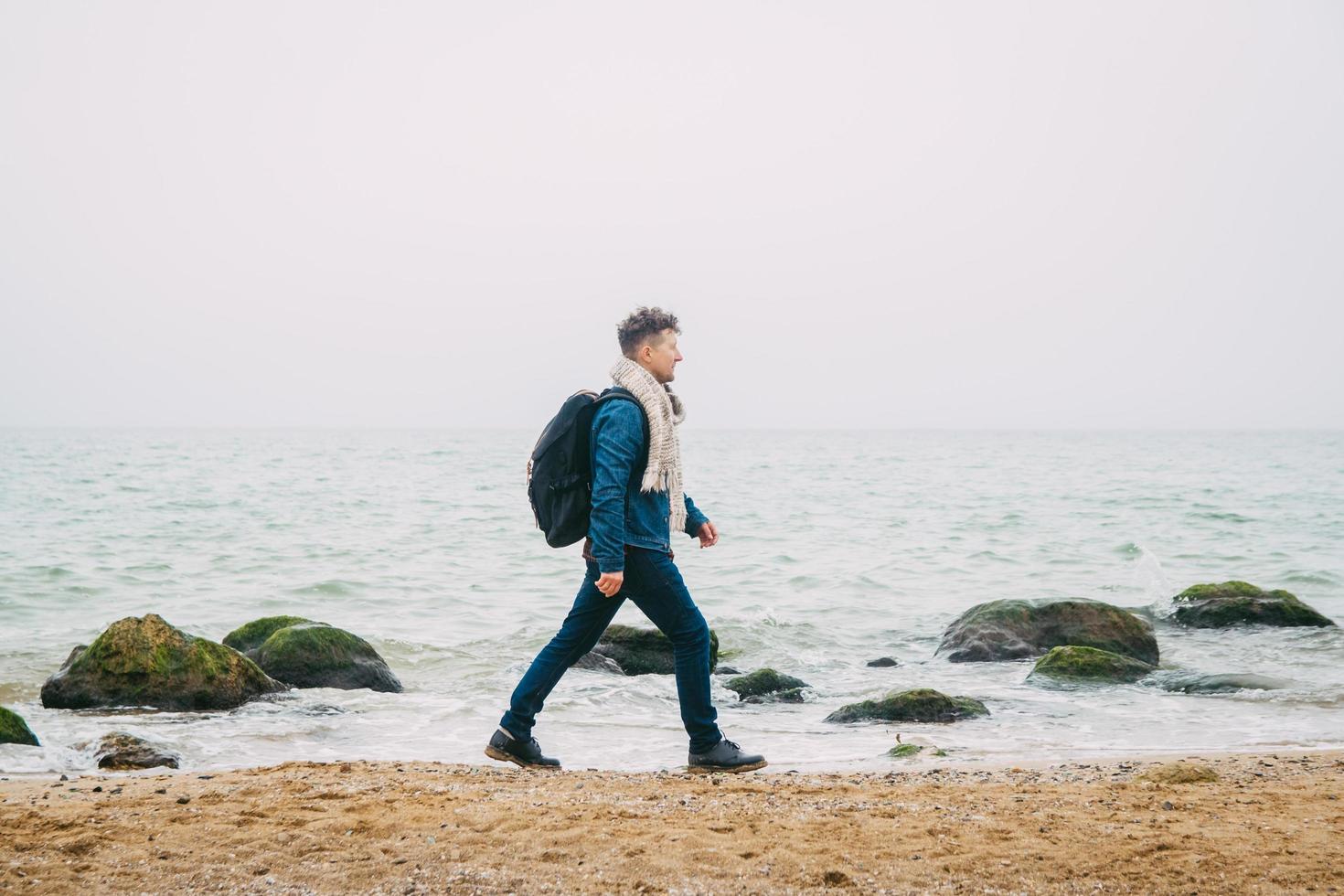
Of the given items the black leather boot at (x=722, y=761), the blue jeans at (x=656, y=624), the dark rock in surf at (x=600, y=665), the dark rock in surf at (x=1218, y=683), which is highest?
the blue jeans at (x=656, y=624)

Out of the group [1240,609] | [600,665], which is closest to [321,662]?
[600,665]

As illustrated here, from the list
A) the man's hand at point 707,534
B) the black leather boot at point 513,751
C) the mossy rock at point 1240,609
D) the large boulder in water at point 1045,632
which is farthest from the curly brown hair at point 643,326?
the mossy rock at point 1240,609

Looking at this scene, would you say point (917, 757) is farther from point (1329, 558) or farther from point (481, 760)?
point (1329, 558)

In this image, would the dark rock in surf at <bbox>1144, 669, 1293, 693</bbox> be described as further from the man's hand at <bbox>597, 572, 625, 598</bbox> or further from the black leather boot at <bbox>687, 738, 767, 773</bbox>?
the man's hand at <bbox>597, 572, 625, 598</bbox>

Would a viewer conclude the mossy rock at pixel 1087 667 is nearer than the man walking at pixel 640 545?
No

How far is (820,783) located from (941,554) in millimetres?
14403

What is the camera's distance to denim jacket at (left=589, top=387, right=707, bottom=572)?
544cm

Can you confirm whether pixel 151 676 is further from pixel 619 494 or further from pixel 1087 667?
pixel 1087 667

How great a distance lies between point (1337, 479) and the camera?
1513 inches

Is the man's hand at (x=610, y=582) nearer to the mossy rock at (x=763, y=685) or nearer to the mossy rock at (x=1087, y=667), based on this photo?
the mossy rock at (x=763, y=685)

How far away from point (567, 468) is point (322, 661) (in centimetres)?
450

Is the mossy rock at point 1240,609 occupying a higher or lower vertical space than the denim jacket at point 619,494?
lower

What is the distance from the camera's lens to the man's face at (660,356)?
5770 millimetres

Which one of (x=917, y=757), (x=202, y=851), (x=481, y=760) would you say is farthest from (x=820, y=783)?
(x=202, y=851)
